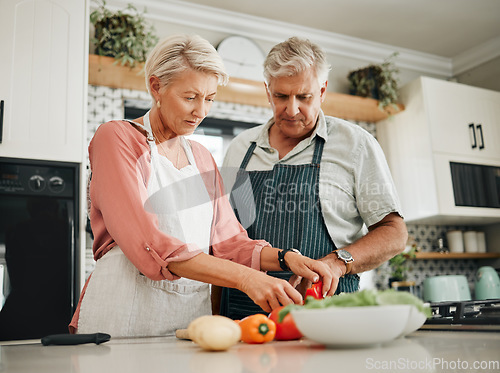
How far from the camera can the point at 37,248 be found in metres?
2.06

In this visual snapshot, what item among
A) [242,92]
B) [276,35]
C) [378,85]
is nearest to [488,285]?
[378,85]

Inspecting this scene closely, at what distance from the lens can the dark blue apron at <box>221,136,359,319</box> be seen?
4.46 ft

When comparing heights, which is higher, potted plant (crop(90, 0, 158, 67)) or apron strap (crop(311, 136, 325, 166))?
potted plant (crop(90, 0, 158, 67))

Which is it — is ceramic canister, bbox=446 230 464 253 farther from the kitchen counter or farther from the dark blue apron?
the kitchen counter

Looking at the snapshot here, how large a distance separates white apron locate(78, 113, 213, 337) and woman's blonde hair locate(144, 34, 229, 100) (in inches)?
5.7

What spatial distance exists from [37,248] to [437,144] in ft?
8.39

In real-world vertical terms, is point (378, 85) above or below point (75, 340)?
above

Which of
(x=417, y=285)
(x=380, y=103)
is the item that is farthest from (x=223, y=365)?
(x=417, y=285)

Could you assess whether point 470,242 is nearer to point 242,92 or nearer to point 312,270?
point 242,92

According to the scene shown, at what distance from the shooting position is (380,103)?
3.40 metres

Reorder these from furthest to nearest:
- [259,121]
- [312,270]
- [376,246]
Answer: [259,121]
[376,246]
[312,270]

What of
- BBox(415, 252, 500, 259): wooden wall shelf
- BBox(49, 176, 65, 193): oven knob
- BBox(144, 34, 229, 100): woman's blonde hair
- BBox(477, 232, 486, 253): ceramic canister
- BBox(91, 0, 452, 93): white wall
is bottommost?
BBox(415, 252, 500, 259): wooden wall shelf

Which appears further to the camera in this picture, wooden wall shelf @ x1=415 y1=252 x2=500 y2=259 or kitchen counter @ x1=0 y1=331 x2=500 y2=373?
wooden wall shelf @ x1=415 y1=252 x2=500 y2=259

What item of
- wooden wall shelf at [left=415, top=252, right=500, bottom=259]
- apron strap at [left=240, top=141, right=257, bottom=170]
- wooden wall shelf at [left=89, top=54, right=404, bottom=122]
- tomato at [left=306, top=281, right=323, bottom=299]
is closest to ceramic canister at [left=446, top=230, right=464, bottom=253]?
wooden wall shelf at [left=415, top=252, right=500, bottom=259]
